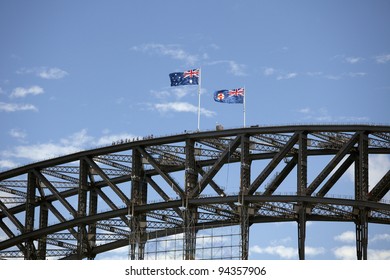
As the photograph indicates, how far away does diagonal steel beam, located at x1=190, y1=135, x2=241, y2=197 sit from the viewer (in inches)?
5487

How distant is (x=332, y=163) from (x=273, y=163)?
8.32 m

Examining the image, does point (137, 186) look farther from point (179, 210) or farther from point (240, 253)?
point (240, 253)

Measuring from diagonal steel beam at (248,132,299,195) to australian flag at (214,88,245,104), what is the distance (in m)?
9.42

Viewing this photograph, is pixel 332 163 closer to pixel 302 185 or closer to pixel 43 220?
pixel 302 185

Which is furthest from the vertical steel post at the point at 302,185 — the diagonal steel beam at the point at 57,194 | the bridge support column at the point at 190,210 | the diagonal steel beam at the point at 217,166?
the diagonal steel beam at the point at 57,194

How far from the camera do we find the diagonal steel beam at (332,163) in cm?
13162

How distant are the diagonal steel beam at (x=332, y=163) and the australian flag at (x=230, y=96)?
15.9 m

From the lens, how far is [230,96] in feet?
460

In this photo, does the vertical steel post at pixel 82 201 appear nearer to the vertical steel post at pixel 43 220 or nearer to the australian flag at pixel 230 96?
the vertical steel post at pixel 43 220

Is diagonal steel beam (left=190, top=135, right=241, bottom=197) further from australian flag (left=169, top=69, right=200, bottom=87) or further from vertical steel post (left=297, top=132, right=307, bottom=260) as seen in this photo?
australian flag (left=169, top=69, right=200, bottom=87)
